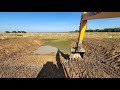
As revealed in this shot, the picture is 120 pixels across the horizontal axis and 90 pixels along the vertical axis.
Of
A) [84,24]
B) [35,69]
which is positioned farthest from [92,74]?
[84,24]
